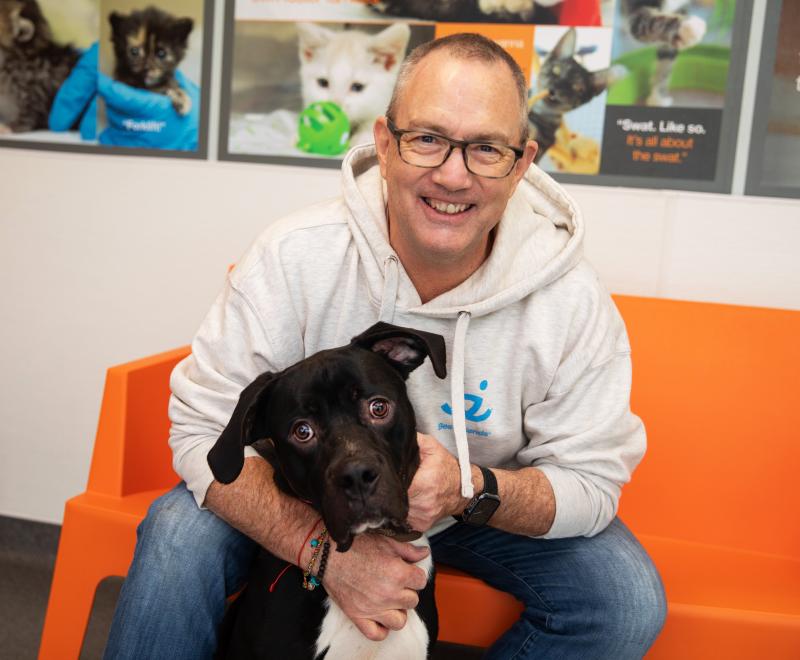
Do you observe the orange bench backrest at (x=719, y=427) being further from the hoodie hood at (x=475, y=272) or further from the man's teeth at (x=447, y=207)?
the man's teeth at (x=447, y=207)

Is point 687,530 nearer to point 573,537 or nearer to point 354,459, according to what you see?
Result: point 573,537

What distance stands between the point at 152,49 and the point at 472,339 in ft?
5.97

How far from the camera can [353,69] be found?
297 centimetres

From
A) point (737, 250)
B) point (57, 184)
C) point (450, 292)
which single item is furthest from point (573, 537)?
point (57, 184)

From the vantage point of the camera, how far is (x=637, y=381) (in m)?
2.58

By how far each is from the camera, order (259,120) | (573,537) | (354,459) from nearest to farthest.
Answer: (354,459), (573,537), (259,120)

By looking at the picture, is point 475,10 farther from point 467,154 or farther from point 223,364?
point 223,364

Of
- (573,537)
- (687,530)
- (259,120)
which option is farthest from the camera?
(259,120)

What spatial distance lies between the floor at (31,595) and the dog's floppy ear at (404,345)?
2.38 ft

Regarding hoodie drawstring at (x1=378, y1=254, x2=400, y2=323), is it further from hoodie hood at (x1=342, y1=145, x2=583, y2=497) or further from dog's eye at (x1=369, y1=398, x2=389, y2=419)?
dog's eye at (x1=369, y1=398, x2=389, y2=419)

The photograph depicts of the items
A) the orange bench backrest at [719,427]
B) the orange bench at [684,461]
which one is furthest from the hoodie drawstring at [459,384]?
the orange bench backrest at [719,427]

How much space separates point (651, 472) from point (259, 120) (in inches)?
67.9

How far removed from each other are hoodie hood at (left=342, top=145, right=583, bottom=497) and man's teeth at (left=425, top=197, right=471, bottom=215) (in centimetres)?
15

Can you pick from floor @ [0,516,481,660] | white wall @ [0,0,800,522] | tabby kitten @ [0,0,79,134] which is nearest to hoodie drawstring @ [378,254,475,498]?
floor @ [0,516,481,660]
